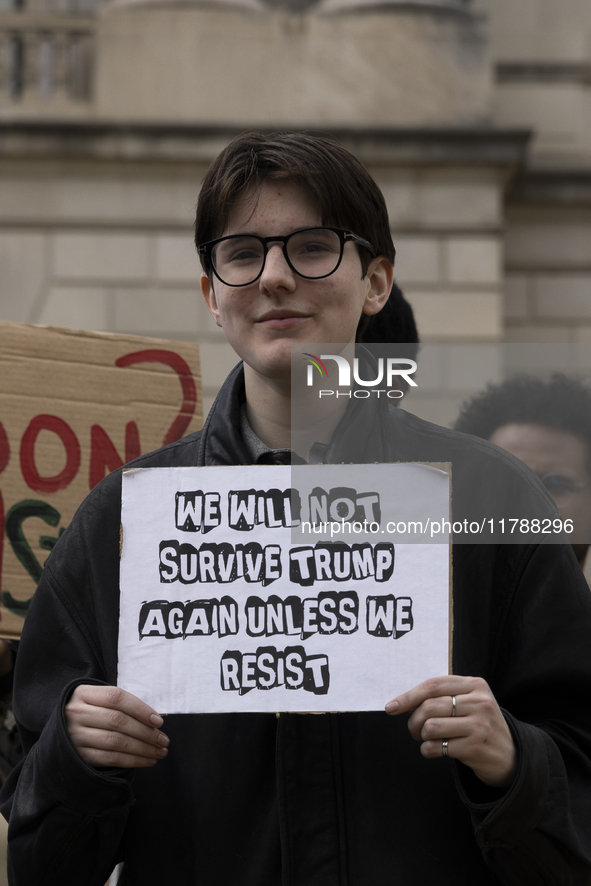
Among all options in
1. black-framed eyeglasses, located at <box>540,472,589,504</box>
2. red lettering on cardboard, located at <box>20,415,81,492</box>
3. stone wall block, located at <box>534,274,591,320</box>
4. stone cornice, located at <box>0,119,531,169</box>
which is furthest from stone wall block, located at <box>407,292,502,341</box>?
red lettering on cardboard, located at <box>20,415,81,492</box>

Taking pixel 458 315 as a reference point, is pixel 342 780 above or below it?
below

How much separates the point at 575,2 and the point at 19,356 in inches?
368

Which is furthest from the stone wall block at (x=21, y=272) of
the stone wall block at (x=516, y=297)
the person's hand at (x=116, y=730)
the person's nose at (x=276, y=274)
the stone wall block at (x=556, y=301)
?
the person's hand at (x=116, y=730)

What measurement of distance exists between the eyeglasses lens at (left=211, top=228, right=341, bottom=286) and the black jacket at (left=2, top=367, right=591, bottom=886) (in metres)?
0.33

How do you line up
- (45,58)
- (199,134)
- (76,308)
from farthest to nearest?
(45,58) → (76,308) → (199,134)

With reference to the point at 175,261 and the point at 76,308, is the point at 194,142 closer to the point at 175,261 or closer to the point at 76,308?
the point at 175,261

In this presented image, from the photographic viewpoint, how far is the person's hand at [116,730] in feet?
4.63

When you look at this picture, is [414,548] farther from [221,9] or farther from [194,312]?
[221,9]

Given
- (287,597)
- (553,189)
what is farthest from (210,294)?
(553,189)

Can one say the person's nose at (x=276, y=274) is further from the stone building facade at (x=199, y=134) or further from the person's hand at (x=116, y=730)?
the stone building facade at (x=199, y=134)

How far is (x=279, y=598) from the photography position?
149 centimetres

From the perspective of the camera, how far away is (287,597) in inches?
58.5

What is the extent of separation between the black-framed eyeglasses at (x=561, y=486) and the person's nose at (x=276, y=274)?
131 centimetres

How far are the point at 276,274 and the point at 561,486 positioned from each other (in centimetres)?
136
